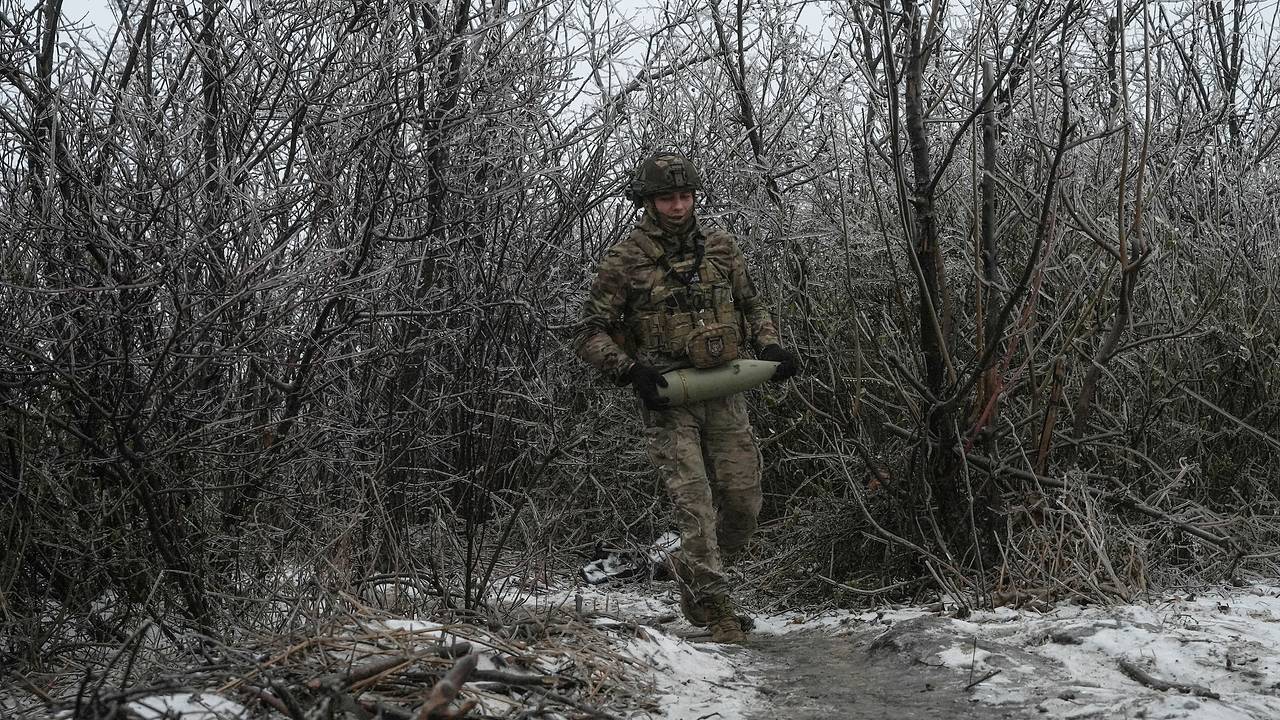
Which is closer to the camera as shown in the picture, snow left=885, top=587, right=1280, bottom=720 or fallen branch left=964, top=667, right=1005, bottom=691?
snow left=885, top=587, right=1280, bottom=720

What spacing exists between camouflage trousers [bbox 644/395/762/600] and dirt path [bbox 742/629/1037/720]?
1.55 ft

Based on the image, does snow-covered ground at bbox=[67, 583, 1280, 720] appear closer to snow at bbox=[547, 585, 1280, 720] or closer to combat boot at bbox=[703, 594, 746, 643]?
snow at bbox=[547, 585, 1280, 720]

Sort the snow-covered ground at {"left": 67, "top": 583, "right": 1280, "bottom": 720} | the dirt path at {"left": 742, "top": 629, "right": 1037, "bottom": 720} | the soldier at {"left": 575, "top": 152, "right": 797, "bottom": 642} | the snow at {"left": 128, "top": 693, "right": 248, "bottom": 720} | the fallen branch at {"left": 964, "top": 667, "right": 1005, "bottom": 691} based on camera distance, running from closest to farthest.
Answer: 1. the snow at {"left": 128, "top": 693, "right": 248, "bottom": 720}
2. the snow-covered ground at {"left": 67, "top": 583, "right": 1280, "bottom": 720}
3. the dirt path at {"left": 742, "top": 629, "right": 1037, "bottom": 720}
4. the fallen branch at {"left": 964, "top": 667, "right": 1005, "bottom": 691}
5. the soldier at {"left": 575, "top": 152, "right": 797, "bottom": 642}

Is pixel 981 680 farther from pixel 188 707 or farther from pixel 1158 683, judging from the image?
pixel 188 707

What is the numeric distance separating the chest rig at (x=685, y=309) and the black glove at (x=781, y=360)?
0.14m

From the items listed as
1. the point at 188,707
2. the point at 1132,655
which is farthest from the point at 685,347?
the point at 188,707

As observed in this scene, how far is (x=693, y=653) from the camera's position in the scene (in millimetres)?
4152

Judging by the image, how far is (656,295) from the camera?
16.7 ft

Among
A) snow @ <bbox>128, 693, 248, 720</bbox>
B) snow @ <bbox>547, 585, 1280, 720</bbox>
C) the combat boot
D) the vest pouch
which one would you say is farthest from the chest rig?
snow @ <bbox>128, 693, 248, 720</bbox>

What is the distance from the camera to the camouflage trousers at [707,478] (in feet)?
16.2

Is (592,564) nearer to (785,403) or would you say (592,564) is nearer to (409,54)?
(785,403)

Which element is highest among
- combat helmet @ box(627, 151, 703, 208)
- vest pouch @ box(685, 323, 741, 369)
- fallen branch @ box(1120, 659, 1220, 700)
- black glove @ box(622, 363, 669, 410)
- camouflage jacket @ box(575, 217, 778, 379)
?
combat helmet @ box(627, 151, 703, 208)

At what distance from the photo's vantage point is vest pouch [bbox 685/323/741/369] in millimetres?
5016

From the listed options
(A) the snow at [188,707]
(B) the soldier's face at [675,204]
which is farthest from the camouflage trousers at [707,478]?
(A) the snow at [188,707]
